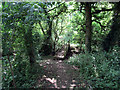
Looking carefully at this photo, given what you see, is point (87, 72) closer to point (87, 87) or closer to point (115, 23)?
point (87, 87)

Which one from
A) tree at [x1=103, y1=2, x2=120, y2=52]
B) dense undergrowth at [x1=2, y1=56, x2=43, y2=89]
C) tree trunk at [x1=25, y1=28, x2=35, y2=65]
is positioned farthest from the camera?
tree at [x1=103, y1=2, x2=120, y2=52]

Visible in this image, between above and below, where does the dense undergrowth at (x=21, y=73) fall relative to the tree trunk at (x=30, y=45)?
below

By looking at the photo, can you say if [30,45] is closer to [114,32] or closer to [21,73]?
[21,73]

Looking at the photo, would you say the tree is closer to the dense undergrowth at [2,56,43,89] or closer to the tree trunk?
the dense undergrowth at [2,56,43,89]

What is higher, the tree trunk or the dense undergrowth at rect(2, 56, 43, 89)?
the tree trunk

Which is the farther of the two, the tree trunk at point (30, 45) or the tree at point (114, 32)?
the tree at point (114, 32)

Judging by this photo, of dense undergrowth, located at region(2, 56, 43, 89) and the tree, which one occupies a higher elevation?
the tree

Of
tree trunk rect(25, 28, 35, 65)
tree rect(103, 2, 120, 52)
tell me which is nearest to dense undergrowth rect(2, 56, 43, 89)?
tree trunk rect(25, 28, 35, 65)

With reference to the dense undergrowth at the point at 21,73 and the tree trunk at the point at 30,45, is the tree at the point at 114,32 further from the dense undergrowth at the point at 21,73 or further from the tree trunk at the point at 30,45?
the tree trunk at the point at 30,45

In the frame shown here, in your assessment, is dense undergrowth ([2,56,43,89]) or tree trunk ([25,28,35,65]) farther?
tree trunk ([25,28,35,65])

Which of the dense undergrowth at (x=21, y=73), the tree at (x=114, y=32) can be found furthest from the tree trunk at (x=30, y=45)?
Answer: the tree at (x=114, y=32)

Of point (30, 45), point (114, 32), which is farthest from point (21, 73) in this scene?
point (114, 32)

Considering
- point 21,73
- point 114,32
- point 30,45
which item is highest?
point 114,32

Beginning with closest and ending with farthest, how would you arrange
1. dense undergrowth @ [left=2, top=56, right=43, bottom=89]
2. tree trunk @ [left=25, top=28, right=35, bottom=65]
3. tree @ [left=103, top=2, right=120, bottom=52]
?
dense undergrowth @ [left=2, top=56, right=43, bottom=89] < tree trunk @ [left=25, top=28, right=35, bottom=65] < tree @ [left=103, top=2, right=120, bottom=52]
